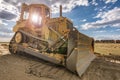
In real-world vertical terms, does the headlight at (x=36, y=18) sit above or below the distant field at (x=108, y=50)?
above

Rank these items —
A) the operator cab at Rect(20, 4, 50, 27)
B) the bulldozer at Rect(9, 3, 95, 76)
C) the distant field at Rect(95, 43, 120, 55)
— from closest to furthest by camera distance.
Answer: the bulldozer at Rect(9, 3, 95, 76)
the operator cab at Rect(20, 4, 50, 27)
the distant field at Rect(95, 43, 120, 55)

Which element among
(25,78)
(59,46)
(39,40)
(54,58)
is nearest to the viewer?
(25,78)

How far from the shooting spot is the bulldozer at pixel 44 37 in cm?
602

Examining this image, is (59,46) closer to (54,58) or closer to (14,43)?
(54,58)

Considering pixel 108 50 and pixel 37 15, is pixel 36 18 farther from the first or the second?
pixel 108 50

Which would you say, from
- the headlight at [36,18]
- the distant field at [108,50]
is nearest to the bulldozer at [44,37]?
the headlight at [36,18]

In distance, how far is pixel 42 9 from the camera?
768 centimetres

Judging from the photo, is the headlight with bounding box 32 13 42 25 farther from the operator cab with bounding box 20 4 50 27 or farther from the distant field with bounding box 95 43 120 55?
the distant field with bounding box 95 43 120 55

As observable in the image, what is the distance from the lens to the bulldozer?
6.02 metres

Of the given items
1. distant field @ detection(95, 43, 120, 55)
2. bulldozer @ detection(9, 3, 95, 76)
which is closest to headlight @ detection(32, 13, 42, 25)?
bulldozer @ detection(9, 3, 95, 76)

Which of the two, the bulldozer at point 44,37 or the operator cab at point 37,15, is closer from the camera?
the bulldozer at point 44,37

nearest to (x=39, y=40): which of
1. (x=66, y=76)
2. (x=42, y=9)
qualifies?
(x=42, y=9)

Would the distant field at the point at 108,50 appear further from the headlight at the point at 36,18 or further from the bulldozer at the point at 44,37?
the headlight at the point at 36,18

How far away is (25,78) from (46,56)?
1666 millimetres
